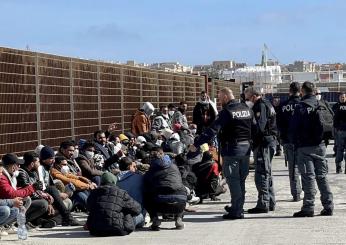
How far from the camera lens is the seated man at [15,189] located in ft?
35.4

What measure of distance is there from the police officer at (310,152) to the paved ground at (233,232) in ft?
0.83

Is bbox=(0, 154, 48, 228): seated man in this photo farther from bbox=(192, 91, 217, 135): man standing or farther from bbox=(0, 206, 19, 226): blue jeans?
bbox=(192, 91, 217, 135): man standing

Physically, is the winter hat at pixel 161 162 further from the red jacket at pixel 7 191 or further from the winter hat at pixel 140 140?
the winter hat at pixel 140 140

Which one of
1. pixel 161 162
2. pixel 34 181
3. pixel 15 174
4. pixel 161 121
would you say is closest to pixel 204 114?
pixel 161 121

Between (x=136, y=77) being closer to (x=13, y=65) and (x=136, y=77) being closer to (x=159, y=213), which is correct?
(x=13, y=65)

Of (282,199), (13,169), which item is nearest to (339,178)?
(282,199)

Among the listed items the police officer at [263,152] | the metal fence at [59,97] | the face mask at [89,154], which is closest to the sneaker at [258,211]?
the police officer at [263,152]

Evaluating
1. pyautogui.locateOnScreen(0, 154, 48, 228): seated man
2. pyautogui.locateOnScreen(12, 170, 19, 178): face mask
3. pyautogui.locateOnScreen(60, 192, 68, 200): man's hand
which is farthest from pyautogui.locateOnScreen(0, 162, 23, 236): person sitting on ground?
pyautogui.locateOnScreen(60, 192, 68, 200): man's hand

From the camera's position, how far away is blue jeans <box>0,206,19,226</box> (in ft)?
34.4

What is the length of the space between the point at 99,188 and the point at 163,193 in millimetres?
986

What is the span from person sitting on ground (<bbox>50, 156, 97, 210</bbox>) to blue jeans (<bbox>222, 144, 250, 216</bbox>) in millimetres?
2319

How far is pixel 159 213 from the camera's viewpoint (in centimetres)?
1148

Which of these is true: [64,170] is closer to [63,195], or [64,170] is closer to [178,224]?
[63,195]

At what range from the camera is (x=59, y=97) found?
15.5 metres
